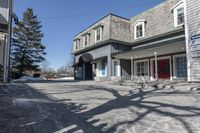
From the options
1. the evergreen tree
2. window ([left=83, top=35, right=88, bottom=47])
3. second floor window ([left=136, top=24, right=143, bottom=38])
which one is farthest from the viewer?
the evergreen tree

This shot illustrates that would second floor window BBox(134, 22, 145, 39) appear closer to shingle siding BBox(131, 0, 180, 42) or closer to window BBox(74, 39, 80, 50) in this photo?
shingle siding BBox(131, 0, 180, 42)

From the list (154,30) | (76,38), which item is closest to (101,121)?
(154,30)

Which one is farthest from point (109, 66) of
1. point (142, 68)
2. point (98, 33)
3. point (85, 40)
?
point (85, 40)

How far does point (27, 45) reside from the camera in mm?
33406

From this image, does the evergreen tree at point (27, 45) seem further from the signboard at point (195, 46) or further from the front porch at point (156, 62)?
the signboard at point (195, 46)

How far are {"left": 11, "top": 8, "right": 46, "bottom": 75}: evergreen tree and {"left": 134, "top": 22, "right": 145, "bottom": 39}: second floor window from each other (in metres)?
20.4

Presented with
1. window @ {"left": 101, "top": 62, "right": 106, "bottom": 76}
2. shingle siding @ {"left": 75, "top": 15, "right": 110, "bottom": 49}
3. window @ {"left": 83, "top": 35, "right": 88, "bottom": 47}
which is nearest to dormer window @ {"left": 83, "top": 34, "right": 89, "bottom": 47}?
window @ {"left": 83, "top": 35, "right": 88, "bottom": 47}

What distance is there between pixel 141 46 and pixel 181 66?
206 inches

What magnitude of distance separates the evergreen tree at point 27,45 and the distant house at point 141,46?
13.5 m

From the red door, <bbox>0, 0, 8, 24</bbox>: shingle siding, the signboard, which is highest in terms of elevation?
<bbox>0, 0, 8, 24</bbox>: shingle siding

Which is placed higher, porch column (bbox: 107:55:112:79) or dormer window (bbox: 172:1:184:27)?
dormer window (bbox: 172:1:184:27)

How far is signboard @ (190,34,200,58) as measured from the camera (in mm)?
11784

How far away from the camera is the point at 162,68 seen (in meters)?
17.3

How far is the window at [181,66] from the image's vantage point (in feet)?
49.3
